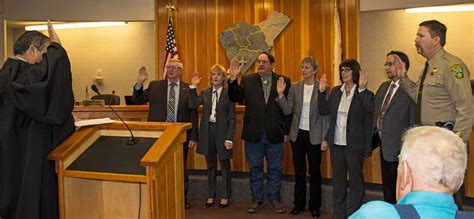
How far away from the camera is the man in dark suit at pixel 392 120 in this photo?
360 centimetres

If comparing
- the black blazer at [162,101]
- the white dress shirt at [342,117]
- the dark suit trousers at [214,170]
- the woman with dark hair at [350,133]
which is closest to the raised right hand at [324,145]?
the woman with dark hair at [350,133]

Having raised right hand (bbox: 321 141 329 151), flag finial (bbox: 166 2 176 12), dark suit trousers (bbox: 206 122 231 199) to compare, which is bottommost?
dark suit trousers (bbox: 206 122 231 199)

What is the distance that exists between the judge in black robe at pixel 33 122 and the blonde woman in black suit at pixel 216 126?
194cm

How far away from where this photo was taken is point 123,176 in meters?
2.49

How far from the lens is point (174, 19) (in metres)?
6.47

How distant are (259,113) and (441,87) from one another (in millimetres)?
1811

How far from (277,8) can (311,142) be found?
240 centimetres

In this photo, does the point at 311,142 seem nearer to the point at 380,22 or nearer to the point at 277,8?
the point at 277,8

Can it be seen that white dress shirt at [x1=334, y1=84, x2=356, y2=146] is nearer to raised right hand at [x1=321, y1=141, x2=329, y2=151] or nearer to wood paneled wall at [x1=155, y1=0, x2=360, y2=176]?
raised right hand at [x1=321, y1=141, x2=329, y2=151]

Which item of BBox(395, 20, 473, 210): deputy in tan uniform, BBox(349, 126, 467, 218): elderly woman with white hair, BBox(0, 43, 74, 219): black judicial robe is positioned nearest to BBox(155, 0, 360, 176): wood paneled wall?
BBox(395, 20, 473, 210): deputy in tan uniform

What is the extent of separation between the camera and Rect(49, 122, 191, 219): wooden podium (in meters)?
2.47

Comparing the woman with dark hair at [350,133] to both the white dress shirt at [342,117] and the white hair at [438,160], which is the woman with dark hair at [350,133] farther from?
the white hair at [438,160]

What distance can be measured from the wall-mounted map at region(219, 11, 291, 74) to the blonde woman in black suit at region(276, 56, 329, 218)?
173 centimetres

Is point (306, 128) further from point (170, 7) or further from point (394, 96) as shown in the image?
point (170, 7)
